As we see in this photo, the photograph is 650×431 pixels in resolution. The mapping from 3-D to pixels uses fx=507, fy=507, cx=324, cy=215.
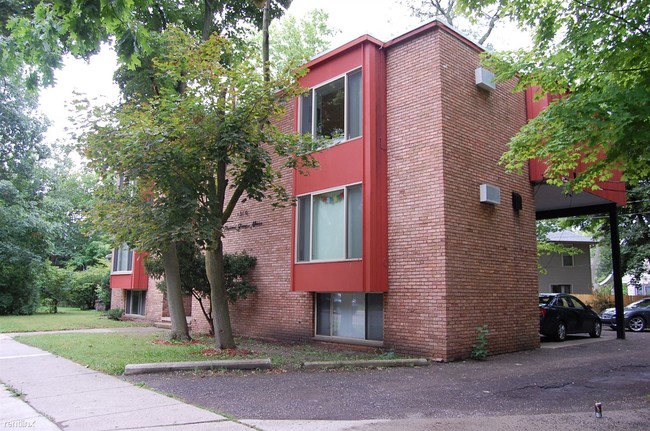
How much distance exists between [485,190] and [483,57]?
2808 millimetres

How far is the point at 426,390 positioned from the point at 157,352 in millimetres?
6015

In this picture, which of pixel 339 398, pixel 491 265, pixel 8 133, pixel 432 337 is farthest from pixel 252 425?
pixel 8 133

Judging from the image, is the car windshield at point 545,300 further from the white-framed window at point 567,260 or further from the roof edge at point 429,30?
the white-framed window at point 567,260

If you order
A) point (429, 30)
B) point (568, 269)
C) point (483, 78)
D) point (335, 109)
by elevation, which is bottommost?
point (568, 269)

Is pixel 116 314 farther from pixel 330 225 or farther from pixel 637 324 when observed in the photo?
pixel 637 324

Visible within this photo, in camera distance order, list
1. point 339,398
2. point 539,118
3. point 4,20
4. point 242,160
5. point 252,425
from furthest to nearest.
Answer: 1. point 4,20
2. point 242,160
3. point 539,118
4. point 339,398
5. point 252,425

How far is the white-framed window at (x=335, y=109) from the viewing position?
1195 centimetres

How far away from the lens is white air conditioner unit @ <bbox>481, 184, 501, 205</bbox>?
11133 mm

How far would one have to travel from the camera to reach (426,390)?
24.3 feet

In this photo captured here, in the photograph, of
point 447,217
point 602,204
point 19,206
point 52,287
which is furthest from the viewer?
point 52,287

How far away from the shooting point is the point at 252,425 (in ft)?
17.9

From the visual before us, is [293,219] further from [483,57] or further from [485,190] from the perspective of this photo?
[483,57]

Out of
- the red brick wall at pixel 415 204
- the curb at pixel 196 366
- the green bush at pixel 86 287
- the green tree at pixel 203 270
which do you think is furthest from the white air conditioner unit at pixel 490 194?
the green bush at pixel 86 287

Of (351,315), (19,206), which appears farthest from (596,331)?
(19,206)
